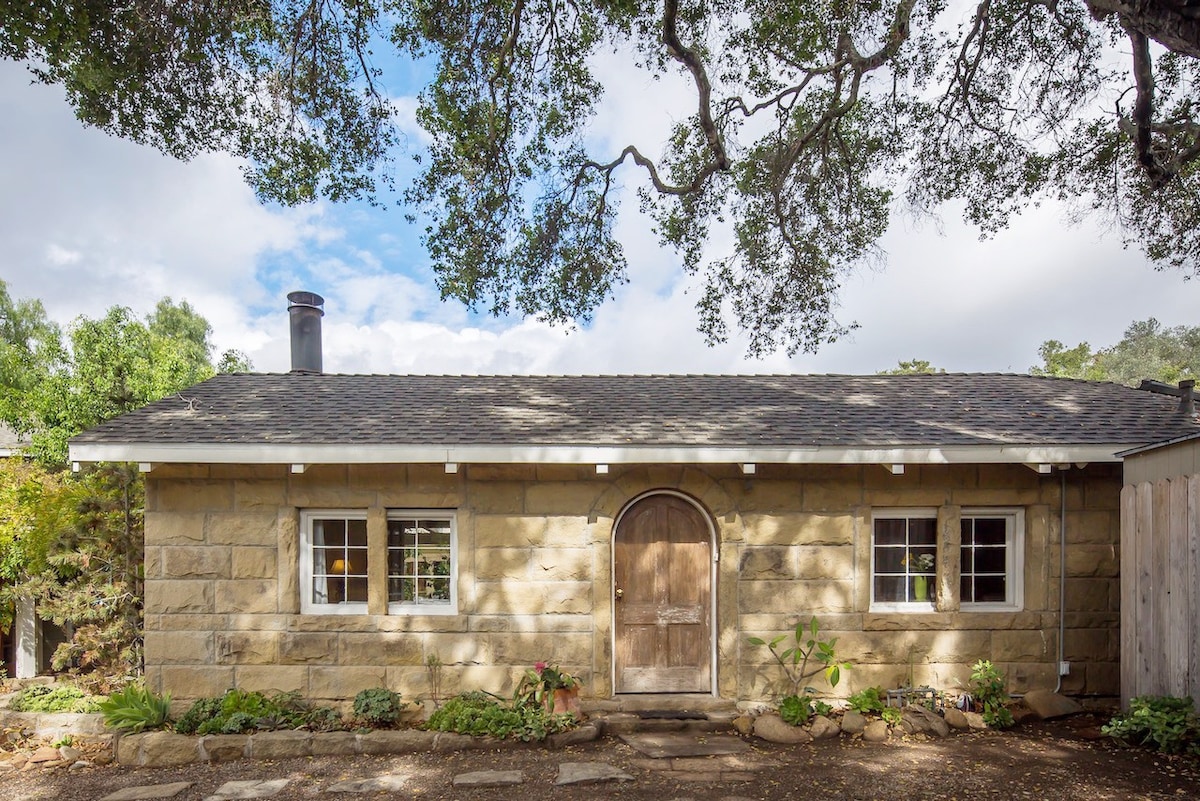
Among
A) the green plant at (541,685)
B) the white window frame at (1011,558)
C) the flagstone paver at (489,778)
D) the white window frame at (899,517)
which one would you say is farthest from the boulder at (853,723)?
the flagstone paver at (489,778)

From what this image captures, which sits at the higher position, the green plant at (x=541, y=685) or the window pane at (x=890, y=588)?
the window pane at (x=890, y=588)

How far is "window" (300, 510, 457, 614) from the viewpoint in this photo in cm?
619

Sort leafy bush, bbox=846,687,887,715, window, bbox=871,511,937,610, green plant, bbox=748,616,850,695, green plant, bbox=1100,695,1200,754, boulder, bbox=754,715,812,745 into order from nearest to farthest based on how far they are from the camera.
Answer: green plant, bbox=1100,695,1200,754, boulder, bbox=754,715,812,745, leafy bush, bbox=846,687,887,715, green plant, bbox=748,616,850,695, window, bbox=871,511,937,610

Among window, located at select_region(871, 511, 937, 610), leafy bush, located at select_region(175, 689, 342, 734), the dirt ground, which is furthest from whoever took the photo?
window, located at select_region(871, 511, 937, 610)

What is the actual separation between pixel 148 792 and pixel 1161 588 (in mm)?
8366

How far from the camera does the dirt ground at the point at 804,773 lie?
4395mm

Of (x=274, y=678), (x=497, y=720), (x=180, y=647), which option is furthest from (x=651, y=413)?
(x=180, y=647)

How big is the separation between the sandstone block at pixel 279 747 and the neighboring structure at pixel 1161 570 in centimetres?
728

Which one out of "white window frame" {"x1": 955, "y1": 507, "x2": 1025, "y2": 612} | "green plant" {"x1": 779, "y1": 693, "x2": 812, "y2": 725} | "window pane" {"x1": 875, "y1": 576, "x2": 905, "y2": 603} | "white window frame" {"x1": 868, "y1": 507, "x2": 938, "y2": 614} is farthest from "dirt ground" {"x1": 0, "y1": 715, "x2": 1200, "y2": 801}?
"window pane" {"x1": 875, "y1": 576, "x2": 905, "y2": 603}

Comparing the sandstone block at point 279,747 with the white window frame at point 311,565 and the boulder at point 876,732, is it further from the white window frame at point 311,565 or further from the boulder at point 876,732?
the boulder at point 876,732

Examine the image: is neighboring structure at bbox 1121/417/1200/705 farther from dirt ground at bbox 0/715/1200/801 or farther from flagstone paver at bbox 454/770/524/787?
flagstone paver at bbox 454/770/524/787

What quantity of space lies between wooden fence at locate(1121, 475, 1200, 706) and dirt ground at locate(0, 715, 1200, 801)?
0.65 meters

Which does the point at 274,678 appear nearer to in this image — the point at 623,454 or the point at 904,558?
the point at 623,454

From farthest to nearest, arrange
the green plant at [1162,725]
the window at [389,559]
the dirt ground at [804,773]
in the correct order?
the window at [389,559] → the green plant at [1162,725] → the dirt ground at [804,773]
